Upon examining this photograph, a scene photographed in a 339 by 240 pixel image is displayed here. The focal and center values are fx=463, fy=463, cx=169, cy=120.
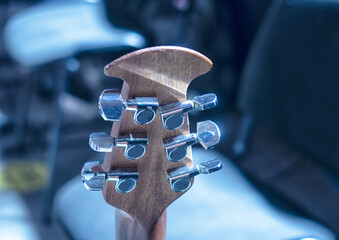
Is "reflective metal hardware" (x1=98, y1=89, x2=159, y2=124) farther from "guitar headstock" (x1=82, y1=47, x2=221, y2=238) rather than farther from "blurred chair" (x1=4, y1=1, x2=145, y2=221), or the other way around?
"blurred chair" (x1=4, y1=1, x2=145, y2=221)

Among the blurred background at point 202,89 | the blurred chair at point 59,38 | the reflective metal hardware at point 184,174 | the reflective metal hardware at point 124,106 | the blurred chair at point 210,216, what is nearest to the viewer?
the reflective metal hardware at point 124,106

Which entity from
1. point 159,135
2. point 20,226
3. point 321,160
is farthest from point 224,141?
point 159,135

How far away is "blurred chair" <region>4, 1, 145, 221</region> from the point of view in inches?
55.6

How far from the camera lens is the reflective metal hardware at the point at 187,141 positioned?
0.58 metres

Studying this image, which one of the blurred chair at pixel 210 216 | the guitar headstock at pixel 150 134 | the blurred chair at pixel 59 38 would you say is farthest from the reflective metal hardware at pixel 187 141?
the blurred chair at pixel 59 38

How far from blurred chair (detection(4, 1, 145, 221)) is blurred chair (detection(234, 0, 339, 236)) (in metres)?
0.54

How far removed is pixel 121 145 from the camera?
1.80ft

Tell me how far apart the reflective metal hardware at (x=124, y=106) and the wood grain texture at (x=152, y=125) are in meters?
0.01

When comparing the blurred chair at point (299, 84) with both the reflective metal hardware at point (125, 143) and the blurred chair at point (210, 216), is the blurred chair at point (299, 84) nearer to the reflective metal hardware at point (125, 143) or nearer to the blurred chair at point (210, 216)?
the blurred chair at point (210, 216)

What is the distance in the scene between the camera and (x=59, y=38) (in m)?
1.49

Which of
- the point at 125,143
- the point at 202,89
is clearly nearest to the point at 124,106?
the point at 125,143

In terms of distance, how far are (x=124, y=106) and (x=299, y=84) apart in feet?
1.73

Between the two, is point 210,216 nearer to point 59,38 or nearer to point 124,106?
point 124,106

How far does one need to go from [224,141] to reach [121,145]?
1514mm
